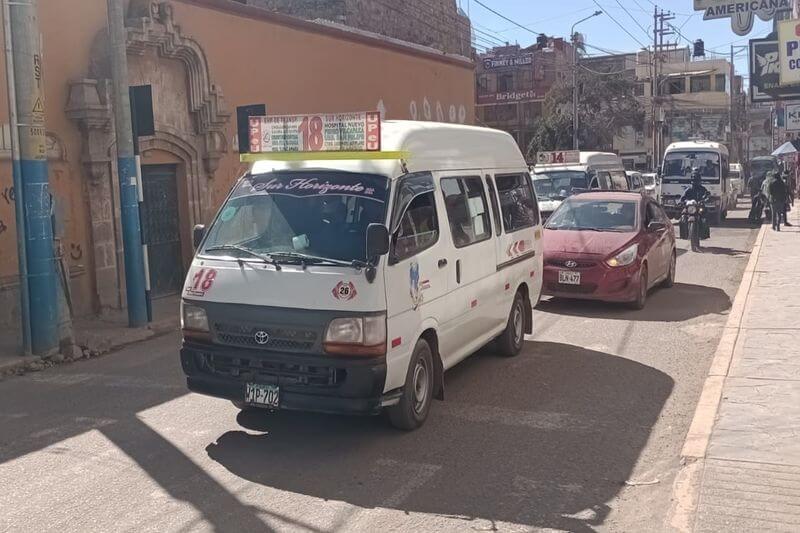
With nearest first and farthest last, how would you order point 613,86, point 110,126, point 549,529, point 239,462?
point 549,529 < point 239,462 < point 110,126 < point 613,86

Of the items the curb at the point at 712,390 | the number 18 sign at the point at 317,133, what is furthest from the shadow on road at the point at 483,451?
the number 18 sign at the point at 317,133

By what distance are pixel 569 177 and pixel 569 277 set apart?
9.19 m

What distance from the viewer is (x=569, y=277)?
37.4 ft

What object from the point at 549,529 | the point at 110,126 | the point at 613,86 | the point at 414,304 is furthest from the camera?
the point at 613,86

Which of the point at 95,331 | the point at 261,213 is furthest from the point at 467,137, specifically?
the point at 95,331

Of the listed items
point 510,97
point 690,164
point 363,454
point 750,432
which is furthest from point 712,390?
point 510,97

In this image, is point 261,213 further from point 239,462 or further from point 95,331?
point 95,331

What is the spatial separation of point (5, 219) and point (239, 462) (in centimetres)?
674

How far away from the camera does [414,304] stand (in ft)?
20.0

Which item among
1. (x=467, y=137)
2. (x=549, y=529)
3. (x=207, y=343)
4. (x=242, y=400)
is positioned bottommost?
(x=549, y=529)

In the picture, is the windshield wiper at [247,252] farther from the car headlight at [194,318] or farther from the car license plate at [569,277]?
the car license plate at [569,277]

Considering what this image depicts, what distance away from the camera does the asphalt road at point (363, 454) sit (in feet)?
15.7

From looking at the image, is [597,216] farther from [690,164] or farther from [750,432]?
[690,164]

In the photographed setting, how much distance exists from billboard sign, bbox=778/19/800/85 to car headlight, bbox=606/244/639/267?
367 cm
